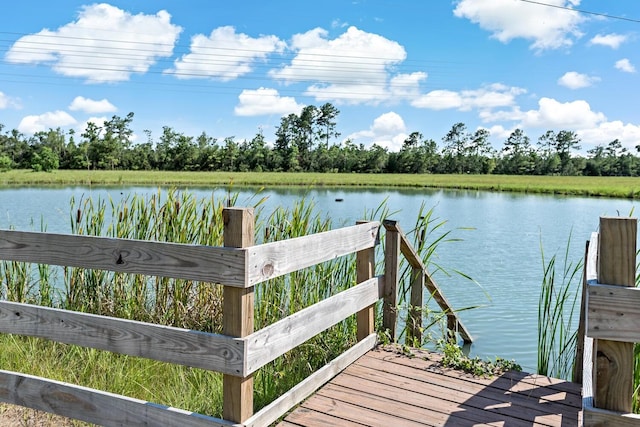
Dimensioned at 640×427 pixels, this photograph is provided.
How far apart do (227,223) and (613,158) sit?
305ft

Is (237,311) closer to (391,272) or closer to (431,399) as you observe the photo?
(431,399)

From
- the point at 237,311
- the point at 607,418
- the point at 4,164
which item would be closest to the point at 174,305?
the point at 237,311

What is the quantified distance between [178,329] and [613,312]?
75.1 inches

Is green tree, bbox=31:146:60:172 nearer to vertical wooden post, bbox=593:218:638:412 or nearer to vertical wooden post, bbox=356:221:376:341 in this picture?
vertical wooden post, bbox=356:221:376:341

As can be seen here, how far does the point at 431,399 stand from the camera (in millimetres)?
3205

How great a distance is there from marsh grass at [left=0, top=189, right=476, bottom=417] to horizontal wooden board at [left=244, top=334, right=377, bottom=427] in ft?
0.88

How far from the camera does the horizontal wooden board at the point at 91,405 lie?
2.50 m

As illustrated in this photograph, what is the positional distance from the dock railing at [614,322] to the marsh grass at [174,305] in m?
2.32

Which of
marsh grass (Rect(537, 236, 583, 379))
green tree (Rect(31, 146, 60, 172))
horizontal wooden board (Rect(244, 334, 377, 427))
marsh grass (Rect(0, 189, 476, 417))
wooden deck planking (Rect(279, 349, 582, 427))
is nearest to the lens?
horizontal wooden board (Rect(244, 334, 377, 427))

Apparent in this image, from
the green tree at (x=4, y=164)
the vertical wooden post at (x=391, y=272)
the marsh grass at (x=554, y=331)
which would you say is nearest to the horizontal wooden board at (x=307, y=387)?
the vertical wooden post at (x=391, y=272)

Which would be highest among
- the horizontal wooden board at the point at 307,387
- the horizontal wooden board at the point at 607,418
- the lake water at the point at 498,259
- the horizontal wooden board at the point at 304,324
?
the horizontal wooden board at the point at 607,418

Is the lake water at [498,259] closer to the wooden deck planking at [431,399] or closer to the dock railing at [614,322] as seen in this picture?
the wooden deck planking at [431,399]

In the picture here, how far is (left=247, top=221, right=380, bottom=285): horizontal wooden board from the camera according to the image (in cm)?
248

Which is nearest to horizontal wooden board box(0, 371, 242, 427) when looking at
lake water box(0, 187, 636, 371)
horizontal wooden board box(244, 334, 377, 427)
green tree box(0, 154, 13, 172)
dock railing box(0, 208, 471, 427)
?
dock railing box(0, 208, 471, 427)
